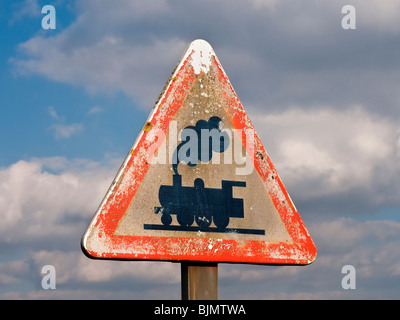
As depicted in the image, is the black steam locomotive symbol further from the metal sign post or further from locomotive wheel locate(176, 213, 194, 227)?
the metal sign post

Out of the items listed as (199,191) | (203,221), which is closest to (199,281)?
(203,221)

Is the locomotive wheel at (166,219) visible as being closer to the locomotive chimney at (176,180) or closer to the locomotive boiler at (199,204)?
the locomotive boiler at (199,204)

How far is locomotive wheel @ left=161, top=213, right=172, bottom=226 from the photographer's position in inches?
99.0

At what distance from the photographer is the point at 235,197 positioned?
2.72m

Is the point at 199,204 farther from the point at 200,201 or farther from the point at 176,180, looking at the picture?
the point at 176,180

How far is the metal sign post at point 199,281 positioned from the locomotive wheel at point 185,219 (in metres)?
0.18

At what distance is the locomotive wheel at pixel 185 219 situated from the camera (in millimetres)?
2543

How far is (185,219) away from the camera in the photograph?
2.55 metres

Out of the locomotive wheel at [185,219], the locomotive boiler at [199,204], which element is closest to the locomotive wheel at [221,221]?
the locomotive boiler at [199,204]

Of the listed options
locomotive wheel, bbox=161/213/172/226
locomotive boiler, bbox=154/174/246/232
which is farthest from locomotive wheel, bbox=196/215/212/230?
locomotive wheel, bbox=161/213/172/226

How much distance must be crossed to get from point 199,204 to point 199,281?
335mm
